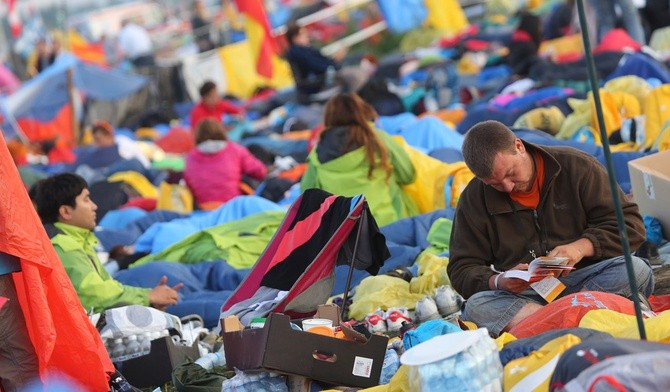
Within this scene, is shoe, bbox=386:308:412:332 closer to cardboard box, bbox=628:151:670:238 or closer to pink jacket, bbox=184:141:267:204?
cardboard box, bbox=628:151:670:238

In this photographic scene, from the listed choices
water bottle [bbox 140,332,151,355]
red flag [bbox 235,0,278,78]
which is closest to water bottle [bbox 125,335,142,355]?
water bottle [bbox 140,332,151,355]

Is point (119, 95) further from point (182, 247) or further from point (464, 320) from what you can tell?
point (464, 320)

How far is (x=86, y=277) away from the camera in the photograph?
641 cm

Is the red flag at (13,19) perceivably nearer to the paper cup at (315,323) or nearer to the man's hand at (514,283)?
the paper cup at (315,323)

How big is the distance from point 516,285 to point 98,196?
6.26 metres

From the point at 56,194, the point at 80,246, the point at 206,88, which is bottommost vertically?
the point at 206,88

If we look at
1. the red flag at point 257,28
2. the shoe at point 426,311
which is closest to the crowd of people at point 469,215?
the shoe at point 426,311

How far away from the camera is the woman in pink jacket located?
1043 cm

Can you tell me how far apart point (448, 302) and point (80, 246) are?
78.6 inches

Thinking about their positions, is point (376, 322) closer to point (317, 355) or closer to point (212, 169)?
point (317, 355)

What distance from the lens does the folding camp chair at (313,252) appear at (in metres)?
5.84

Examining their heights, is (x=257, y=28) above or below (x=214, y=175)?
above

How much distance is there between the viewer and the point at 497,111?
10.9 meters

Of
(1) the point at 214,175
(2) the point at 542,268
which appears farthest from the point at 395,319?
(1) the point at 214,175
